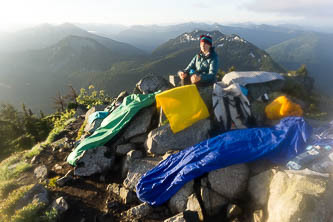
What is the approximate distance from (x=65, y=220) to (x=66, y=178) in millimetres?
1772

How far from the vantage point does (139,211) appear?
5.53 metres

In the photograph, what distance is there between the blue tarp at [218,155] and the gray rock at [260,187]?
55 centimetres

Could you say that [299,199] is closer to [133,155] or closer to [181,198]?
[181,198]

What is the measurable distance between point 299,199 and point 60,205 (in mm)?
6062

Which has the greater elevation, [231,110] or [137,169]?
[231,110]

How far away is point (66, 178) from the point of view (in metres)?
7.03

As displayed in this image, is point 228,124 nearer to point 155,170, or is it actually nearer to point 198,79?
point 198,79

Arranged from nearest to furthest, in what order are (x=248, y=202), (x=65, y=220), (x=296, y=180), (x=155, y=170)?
(x=296, y=180) < (x=248, y=202) < (x=65, y=220) < (x=155, y=170)

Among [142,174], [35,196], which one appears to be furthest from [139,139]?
[35,196]

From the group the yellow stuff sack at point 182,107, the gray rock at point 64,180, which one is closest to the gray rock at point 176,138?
the yellow stuff sack at point 182,107

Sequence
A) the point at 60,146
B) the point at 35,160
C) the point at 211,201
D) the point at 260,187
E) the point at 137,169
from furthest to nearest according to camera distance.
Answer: the point at 60,146 < the point at 35,160 < the point at 137,169 < the point at 211,201 < the point at 260,187

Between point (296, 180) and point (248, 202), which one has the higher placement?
point (296, 180)

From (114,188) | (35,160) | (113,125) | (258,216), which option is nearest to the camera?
(258,216)

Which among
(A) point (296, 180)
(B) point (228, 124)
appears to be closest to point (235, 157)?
(A) point (296, 180)
